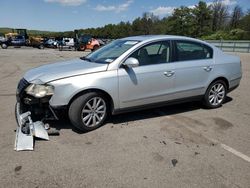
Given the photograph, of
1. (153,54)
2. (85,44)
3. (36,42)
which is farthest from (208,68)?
(36,42)

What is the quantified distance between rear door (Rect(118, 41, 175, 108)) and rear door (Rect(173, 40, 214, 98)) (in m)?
0.20

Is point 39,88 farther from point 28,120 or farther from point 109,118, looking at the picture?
point 109,118

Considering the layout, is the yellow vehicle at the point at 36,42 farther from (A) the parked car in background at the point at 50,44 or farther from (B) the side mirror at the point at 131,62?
(B) the side mirror at the point at 131,62

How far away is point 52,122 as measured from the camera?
512cm

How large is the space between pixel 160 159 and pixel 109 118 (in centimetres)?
188

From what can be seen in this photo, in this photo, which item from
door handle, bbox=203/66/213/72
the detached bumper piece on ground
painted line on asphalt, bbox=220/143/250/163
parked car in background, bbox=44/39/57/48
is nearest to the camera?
painted line on asphalt, bbox=220/143/250/163

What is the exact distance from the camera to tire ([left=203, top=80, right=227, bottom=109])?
611 centimetres

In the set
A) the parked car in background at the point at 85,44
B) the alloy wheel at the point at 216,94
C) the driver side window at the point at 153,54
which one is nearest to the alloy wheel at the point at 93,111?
the driver side window at the point at 153,54

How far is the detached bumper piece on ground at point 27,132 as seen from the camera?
4.09 metres

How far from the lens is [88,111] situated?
4715 mm

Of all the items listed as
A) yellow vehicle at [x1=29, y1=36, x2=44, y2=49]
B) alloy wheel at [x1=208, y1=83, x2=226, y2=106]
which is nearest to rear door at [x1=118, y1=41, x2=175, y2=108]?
alloy wheel at [x1=208, y1=83, x2=226, y2=106]

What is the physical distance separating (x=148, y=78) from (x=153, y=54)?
54 cm

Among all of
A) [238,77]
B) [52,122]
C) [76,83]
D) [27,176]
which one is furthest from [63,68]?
[238,77]

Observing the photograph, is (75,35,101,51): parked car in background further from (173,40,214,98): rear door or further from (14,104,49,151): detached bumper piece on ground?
(14,104,49,151): detached bumper piece on ground
